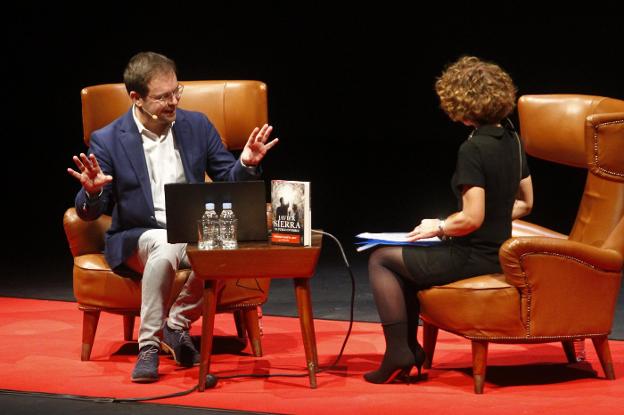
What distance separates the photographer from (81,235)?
4.24m

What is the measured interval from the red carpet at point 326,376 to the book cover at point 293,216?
1.87 ft

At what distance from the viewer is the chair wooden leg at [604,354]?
3.66m

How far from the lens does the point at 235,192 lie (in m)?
3.64

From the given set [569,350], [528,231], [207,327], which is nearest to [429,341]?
[569,350]

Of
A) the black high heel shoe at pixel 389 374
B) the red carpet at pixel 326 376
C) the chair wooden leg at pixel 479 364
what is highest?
the chair wooden leg at pixel 479 364

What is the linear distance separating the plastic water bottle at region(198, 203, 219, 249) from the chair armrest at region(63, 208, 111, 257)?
859 millimetres

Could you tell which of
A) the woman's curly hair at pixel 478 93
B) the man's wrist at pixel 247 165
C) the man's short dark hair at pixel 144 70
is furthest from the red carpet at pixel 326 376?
the man's short dark hair at pixel 144 70

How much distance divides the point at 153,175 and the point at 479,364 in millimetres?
1622

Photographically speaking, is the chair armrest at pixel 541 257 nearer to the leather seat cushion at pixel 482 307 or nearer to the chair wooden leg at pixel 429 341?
the leather seat cushion at pixel 482 307

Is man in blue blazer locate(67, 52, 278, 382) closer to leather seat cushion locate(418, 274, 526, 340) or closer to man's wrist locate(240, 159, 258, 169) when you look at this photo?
man's wrist locate(240, 159, 258, 169)

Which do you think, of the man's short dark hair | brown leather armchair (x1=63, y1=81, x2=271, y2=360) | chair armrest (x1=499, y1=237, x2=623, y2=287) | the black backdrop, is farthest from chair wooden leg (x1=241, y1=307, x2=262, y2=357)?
the black backdrop

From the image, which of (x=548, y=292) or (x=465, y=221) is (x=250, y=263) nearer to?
(x=465, y=221)

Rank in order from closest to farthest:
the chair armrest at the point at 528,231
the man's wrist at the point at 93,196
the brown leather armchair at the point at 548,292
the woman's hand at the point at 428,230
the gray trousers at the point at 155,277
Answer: the brown leather armchair at the point at 548,292, the woman's hand at the point at 428,230, the gray trousers at the point at 155,277, the man's wrist at the point at 93,196, the chair armrest at the point at 528,231

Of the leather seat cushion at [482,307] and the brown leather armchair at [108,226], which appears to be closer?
the leather seat cushion at [482,307]
